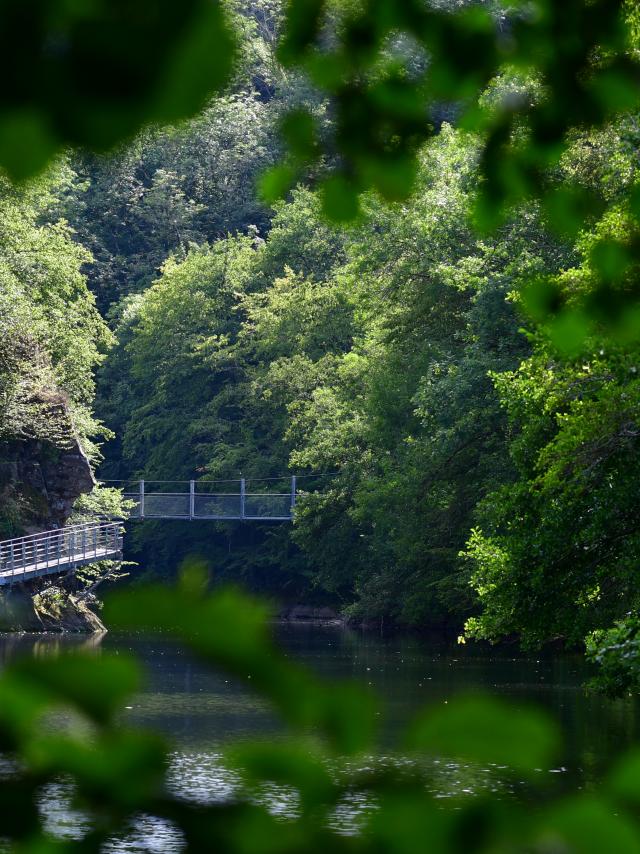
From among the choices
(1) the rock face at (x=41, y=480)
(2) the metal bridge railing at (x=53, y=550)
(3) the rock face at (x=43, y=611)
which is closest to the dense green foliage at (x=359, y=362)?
(1) the rock face at (x=41, y=480)

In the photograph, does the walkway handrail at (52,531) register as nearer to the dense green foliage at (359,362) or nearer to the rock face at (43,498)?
the rock face at (43,498)

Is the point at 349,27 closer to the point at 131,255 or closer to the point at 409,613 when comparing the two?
the point at 409,613

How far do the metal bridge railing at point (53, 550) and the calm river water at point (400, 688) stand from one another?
1652 mm

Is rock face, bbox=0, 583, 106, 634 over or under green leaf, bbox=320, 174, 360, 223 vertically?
under

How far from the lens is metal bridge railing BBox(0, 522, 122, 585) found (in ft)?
110

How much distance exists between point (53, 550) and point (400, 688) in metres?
14.8

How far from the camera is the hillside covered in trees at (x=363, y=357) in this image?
4652 mm

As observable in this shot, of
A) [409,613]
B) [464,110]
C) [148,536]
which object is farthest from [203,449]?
[464,110]

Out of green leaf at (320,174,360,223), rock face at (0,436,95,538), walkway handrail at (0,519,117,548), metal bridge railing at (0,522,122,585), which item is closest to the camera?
green leaf at (320,174,360,223)

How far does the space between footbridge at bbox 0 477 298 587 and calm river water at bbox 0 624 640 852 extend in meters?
1.91

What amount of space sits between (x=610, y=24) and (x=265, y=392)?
139 feet

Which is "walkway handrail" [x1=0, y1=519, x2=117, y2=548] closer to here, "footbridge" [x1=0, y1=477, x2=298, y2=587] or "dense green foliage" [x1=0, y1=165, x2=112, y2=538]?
"footbridge" [x1=0, y1=477, x2=298, y2=587]

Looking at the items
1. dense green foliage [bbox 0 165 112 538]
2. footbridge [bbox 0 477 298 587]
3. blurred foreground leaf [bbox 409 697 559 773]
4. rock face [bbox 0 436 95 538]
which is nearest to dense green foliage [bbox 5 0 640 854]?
blurred foreground leaf [bbox 409 697 559 773]

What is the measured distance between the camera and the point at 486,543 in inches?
659
